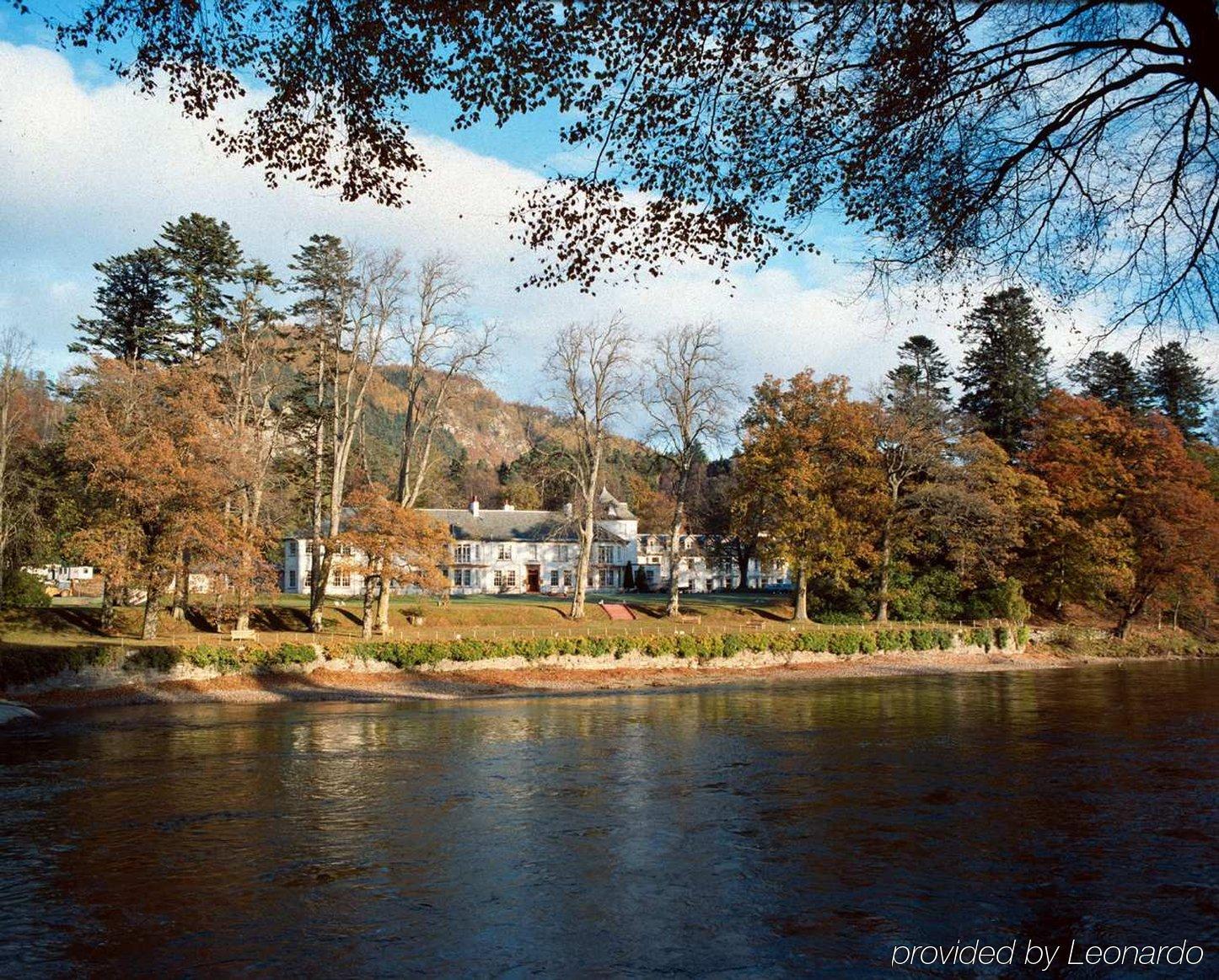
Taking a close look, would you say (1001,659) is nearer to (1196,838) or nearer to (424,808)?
(1196,838)

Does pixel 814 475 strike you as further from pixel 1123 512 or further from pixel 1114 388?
pixel 1114 388

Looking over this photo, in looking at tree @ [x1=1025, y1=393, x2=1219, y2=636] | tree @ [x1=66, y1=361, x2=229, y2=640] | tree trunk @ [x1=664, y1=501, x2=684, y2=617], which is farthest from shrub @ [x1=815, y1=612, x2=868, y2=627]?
tree @ [x1=66, y1=361, x2=229, y2=640]

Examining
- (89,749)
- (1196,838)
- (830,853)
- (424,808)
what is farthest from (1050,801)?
(89,749)

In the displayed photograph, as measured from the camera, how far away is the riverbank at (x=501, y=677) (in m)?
29.0

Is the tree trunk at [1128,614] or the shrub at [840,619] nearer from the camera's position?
the shrub at [840,619]

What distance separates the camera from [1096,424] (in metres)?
53.3

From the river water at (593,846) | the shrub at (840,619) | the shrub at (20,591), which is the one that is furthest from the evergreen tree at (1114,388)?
the shrub at (20,591)

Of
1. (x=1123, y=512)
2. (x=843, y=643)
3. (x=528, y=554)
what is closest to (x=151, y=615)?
(x=843, y=643)

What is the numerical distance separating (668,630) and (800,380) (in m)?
15.5

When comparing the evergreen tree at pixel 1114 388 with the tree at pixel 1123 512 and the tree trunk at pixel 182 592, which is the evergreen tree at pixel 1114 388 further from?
the tree trunk at pixel 182 592

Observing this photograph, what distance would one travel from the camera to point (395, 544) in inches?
1433

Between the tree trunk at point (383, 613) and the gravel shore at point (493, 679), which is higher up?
the tree trunk at point (383, 613)

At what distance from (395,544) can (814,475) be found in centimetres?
2209

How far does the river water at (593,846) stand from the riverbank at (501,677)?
5.05 metres
